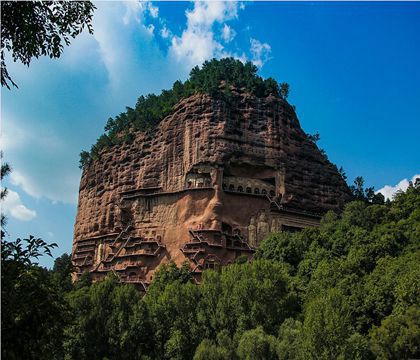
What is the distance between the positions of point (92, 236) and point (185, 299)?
869 inches

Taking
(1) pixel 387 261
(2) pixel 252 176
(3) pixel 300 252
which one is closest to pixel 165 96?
(2) pixel 252 176

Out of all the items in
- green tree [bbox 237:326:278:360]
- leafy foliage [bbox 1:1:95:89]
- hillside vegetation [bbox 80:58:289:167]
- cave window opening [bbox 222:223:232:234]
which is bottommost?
green tree [bbox 237:326:278:360]

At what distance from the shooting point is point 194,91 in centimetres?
5153

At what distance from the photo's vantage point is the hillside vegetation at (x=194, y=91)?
5175 cm

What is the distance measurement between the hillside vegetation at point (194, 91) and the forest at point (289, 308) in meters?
17.6

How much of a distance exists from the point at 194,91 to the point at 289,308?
87.6 ft

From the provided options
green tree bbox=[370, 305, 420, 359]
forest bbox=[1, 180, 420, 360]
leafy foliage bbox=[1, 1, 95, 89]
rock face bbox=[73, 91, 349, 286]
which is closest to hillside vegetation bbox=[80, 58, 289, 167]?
rock face bbox=[73, 91, 349, 286]

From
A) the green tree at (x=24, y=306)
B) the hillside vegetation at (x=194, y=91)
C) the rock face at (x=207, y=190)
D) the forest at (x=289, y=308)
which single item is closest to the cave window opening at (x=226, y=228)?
the rock face at (x=207, y=190)

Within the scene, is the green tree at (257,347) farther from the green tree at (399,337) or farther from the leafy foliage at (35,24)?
the leafy foliage at (35,24)

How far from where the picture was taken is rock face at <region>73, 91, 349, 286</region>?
45.6m

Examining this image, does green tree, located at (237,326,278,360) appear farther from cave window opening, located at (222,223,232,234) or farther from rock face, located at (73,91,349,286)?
cave window opening, located at (222,223,232,234)

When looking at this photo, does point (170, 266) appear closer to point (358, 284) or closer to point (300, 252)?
point (300, 252)

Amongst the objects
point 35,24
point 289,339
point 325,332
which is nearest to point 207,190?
point 289,339

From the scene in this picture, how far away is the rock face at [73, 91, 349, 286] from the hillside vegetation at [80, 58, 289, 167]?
131cm
